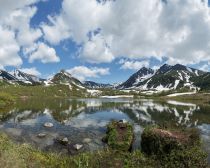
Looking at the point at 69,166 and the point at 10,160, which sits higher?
the point at 10,160

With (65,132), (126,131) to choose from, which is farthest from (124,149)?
(65,132)

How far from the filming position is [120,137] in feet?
159

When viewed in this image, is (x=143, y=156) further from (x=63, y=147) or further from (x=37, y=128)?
(x=37, y=128)

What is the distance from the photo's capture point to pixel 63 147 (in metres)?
48.1

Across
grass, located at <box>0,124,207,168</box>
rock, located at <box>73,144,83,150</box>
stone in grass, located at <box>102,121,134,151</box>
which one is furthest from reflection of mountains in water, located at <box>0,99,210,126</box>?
grass, located at <box>0,124,207,168</box>

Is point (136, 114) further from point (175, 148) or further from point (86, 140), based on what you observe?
point (175, 148)

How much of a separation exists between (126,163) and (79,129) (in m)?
36.1

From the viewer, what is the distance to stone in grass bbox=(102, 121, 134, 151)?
1779 inches

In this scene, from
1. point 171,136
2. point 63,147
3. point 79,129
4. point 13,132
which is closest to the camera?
point 171,136

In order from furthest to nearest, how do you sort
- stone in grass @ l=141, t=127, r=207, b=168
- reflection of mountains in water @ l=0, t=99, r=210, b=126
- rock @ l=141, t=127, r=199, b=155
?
reflection of mountains in water @ l=0, t=99, r=210, b=126
rock @ l=141, t=127, r=199, b=155
stone in grass @ l=141, t=127, r=207, b=168

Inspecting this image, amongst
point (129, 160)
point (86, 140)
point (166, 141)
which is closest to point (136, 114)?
point (86, 140)

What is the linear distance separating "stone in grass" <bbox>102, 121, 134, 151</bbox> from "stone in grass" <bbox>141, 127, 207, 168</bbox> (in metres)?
5.66

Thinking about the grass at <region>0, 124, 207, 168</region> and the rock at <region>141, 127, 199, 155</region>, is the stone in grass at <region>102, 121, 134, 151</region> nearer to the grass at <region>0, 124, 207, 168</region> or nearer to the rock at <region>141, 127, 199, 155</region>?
the rock at <region>141, 127, 199, 155</region>

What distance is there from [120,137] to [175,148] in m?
15.2
